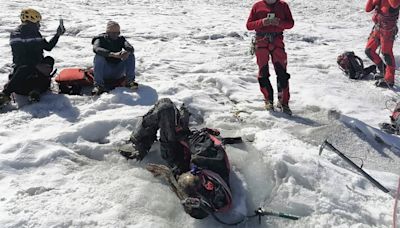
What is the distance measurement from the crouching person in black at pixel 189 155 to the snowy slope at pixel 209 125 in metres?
0.21

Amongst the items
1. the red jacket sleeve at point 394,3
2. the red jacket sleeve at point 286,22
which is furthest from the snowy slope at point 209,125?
the red jacket sleeve at point 394,3

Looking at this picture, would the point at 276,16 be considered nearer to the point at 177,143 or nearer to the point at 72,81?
the point at 177,143

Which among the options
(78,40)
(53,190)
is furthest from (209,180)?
(78,40)

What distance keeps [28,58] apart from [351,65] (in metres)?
6.50

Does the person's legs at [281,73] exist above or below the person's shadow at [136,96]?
above

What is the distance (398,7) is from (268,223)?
5830 millimetres

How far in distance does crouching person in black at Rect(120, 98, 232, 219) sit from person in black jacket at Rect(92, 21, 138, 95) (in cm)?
230

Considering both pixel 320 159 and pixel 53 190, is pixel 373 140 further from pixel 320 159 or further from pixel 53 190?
pixel 53 190

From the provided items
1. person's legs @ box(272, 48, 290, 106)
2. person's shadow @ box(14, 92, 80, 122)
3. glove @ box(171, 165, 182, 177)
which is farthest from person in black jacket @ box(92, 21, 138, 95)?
glove @ box(171, 165, 182, 177)

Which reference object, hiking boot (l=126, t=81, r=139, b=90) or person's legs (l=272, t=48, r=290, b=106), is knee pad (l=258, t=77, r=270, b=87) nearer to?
person's legs (l=272, t=48, r=290, b=106)

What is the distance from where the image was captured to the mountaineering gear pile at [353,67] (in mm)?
9062

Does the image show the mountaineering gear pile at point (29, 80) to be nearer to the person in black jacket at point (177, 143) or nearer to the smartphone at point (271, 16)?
the person in black jacket at point (177, 143)

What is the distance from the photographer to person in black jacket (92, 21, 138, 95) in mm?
7215

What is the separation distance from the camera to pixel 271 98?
273 inches
